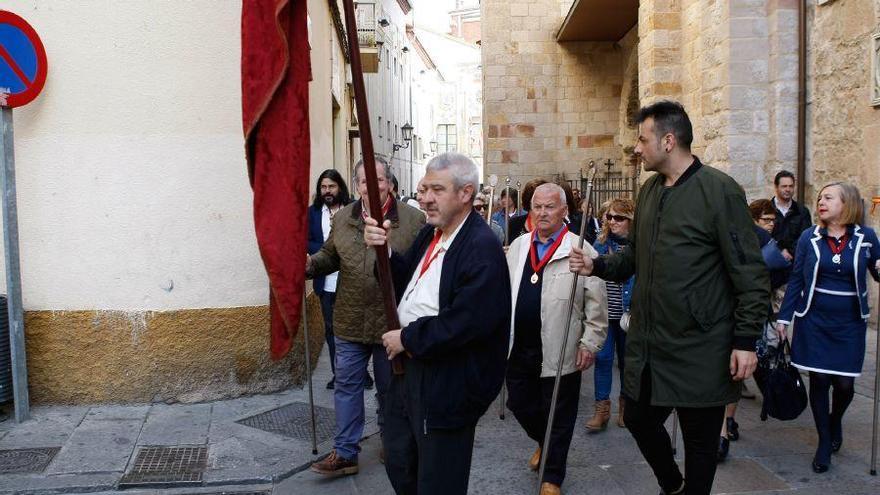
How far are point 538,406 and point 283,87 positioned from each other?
252cm

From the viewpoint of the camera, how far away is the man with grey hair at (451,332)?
2.93m

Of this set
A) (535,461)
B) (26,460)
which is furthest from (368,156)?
(26,460)

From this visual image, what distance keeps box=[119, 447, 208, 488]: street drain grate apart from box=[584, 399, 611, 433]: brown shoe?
262 centimetres

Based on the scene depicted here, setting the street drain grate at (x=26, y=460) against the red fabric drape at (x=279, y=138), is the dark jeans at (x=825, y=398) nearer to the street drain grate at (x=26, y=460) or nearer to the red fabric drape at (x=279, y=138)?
the red fabric drape at (x=279, y=138)

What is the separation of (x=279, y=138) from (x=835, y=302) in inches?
141

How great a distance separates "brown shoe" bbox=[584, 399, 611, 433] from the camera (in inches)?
224

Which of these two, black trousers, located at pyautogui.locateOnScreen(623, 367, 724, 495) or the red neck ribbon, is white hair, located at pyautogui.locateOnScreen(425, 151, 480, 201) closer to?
black trousers, located at pyautogui.locateOnScreen(623, 367, 724, 495)

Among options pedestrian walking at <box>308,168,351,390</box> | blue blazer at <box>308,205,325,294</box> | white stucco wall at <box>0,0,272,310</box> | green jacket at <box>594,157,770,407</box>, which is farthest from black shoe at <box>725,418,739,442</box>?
white stucco wall at <box>0,0,272,310</box>

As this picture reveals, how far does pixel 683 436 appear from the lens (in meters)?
3.59

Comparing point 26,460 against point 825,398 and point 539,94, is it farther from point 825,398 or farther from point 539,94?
point 539,94

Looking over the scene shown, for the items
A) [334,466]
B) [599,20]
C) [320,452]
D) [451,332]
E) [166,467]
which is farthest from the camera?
[599,20]

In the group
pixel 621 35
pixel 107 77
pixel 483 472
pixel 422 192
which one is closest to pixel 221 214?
pixel 107 77

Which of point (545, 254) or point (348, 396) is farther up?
point (545, 254)

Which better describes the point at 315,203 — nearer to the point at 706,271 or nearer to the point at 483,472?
the point at 483,472
